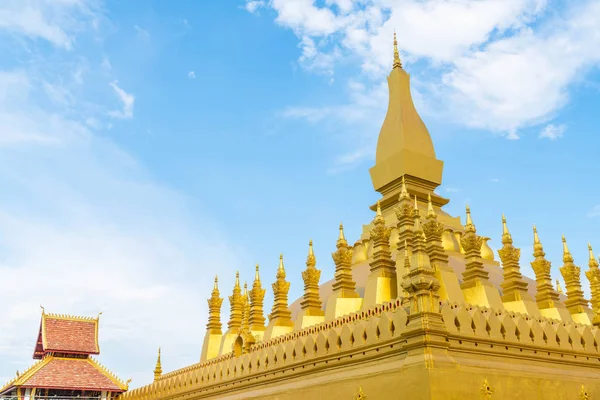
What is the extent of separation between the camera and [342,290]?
67.5 feet

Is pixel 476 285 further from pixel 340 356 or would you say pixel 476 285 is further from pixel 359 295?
pixel 340 356

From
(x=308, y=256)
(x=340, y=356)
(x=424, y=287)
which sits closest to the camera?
(x=424, y=287)

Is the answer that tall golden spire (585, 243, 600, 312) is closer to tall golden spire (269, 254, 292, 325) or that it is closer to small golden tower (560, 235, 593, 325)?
small golden tower (560, 235, 593, 325)

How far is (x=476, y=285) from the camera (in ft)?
64.0

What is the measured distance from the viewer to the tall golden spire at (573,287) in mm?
22578

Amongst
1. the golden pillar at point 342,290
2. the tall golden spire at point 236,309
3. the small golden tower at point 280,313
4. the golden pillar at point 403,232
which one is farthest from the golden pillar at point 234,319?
the golden pillar at point 403,232

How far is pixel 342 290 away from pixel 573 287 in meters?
9.37

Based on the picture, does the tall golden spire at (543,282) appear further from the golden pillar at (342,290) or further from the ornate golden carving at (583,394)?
the golden pillar at (342,290)

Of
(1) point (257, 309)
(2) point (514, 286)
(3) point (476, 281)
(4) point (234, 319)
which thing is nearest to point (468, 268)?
(3) point (476, 281)

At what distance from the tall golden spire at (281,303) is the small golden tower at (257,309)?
158 cm

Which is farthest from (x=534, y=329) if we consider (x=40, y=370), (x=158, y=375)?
(x=40, y=370)

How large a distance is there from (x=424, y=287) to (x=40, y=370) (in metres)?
29.9

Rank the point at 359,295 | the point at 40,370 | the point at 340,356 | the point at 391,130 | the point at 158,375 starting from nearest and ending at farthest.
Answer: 1. the point at 340,356
2. the point at 359,295
3. the point at 391,130
4. the point at 158,375
5. the point at 40,370

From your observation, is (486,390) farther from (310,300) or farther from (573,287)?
(573,287)
